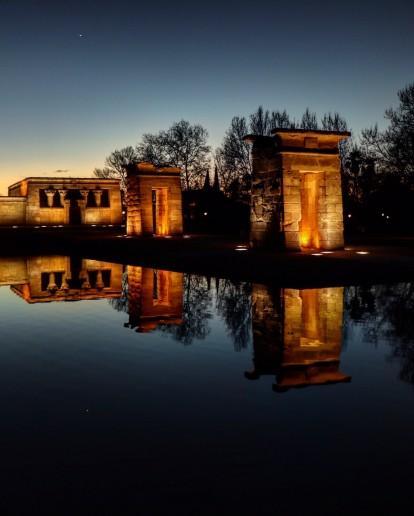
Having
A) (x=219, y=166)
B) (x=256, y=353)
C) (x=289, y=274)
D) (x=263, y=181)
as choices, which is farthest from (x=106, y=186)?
(x=256, y=353)

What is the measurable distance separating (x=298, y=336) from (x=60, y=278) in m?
9.02

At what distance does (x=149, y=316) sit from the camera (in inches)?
333

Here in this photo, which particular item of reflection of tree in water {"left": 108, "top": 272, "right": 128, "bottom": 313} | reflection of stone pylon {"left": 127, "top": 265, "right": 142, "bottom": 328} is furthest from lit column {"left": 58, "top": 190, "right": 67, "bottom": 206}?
reflection of tree in water {"left": 108, "top": 272, "right": 128, "bottom": 313}

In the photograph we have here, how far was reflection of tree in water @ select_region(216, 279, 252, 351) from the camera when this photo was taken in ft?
22.5

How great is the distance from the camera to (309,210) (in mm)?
19062

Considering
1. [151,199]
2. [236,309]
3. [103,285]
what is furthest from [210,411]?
[151,199]

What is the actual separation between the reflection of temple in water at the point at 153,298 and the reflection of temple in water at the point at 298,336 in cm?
140

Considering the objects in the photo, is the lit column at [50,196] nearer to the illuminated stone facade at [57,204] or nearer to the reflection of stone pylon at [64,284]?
the illuminated stone facade at [57,204]

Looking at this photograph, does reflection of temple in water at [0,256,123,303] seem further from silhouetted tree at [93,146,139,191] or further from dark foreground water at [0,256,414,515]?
silhouetted tree at [93,146,139,191]

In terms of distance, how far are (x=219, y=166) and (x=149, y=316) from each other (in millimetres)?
36287

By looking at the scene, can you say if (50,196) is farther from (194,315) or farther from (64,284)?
(194,315)

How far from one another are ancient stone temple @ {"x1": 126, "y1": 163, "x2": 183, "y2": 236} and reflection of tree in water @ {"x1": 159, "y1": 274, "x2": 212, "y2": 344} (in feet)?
54.3

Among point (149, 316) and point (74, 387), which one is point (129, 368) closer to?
point (74, 387)

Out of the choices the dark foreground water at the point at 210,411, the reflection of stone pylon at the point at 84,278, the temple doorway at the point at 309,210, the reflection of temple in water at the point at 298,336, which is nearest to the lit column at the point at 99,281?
the reflection of stone pylon at the point at 84,278
